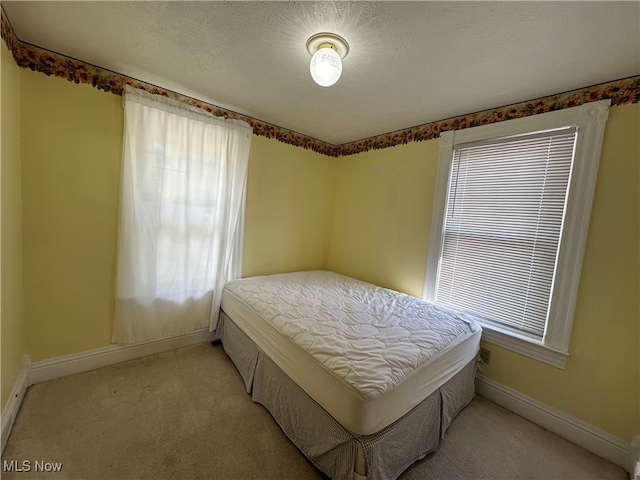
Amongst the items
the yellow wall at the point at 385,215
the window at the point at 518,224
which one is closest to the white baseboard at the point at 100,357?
the yellow wall at the point at 385,215

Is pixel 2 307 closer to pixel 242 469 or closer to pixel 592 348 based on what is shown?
pixel 242 469

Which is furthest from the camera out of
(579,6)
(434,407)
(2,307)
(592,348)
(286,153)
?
(286,153)

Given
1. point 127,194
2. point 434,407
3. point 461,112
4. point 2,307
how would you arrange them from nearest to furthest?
point 2,307
point 434,407
point 127,194
point 461,112

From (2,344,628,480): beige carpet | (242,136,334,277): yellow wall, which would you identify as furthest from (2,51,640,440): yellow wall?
(242,136,334,277): yellow wall

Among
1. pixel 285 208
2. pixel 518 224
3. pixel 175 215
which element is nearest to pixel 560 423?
pixel 518 224

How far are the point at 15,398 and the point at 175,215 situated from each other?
145 cm

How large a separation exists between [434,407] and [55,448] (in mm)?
2078

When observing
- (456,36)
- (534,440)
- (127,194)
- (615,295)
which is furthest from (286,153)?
(534,440)

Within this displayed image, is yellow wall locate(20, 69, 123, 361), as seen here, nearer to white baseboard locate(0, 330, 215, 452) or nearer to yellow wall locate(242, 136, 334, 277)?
white baseboard locate(0, 330, 215, 452)

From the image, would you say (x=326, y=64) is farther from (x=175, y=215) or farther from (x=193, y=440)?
(x=193, y=440)

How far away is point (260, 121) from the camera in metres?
2.62

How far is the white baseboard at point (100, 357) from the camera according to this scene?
1802mm

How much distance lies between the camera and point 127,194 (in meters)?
1.93

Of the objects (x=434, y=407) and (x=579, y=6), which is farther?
(x=434, y=407)
